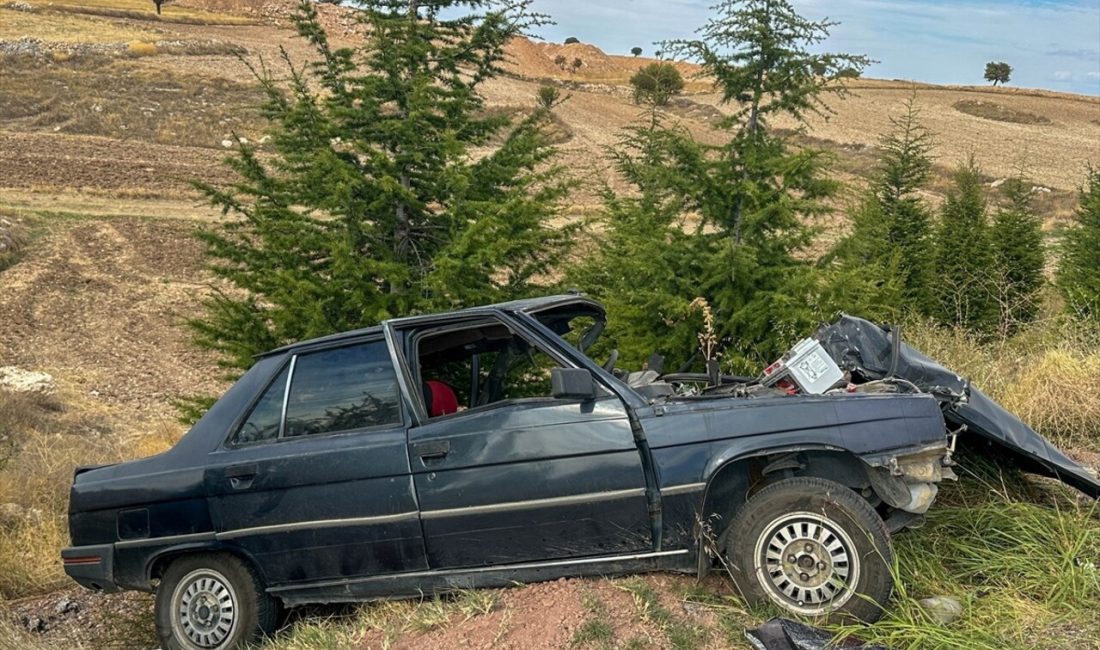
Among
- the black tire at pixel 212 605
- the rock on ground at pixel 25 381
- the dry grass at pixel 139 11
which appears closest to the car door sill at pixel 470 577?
the black tire at pixel 212 605

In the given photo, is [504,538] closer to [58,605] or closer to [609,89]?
[58,605]

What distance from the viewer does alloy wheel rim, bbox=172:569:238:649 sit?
511 centimetres

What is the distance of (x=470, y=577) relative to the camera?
15.5 feet

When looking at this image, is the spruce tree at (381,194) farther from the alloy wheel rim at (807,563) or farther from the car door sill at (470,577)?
the alloy wheel rim at (807,563)

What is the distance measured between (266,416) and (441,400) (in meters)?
0.95

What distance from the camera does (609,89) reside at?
75.1 m

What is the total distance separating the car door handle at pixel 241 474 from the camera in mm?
4934

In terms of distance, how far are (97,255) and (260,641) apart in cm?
2301

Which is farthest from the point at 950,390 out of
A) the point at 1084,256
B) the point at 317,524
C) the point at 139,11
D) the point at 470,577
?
the point at 139,11

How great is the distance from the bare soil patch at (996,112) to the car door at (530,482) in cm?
6972

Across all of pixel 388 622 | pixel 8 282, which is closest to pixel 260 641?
→ pixel 388 622

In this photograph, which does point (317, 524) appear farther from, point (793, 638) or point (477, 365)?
point (793, 638)

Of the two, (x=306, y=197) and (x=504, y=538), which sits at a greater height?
(x=306, y=197)

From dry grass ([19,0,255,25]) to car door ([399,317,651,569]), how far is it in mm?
77434
